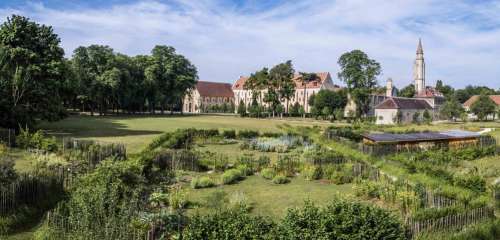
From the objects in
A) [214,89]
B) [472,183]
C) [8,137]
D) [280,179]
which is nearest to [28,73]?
[8,137]

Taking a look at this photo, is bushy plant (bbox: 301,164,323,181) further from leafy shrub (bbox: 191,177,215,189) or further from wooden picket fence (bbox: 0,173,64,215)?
wooden picket fence (bbox: 0,173,64,215)

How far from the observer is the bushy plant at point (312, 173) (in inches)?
906

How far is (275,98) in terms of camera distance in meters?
96.1

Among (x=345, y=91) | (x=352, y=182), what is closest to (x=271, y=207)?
(x=352, y=182)

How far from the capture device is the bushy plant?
23016 millimetres

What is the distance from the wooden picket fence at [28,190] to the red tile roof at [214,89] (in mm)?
126283

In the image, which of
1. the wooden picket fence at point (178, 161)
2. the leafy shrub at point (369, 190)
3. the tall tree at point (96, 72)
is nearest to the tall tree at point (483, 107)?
the tall tree at point (96, 72)

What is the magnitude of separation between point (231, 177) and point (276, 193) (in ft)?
9.34

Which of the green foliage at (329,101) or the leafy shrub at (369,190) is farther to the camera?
the green foliage at (329,101)

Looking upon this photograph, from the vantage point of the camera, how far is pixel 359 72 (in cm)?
8406

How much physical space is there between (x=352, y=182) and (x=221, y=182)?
6.54m

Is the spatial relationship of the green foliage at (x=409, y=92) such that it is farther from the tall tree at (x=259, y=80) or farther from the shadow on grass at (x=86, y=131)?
the shadow on grass at (x=86, y=131)

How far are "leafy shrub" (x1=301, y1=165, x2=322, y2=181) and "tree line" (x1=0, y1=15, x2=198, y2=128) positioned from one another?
23.7 m

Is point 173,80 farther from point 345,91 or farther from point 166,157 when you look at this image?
point 166,157
